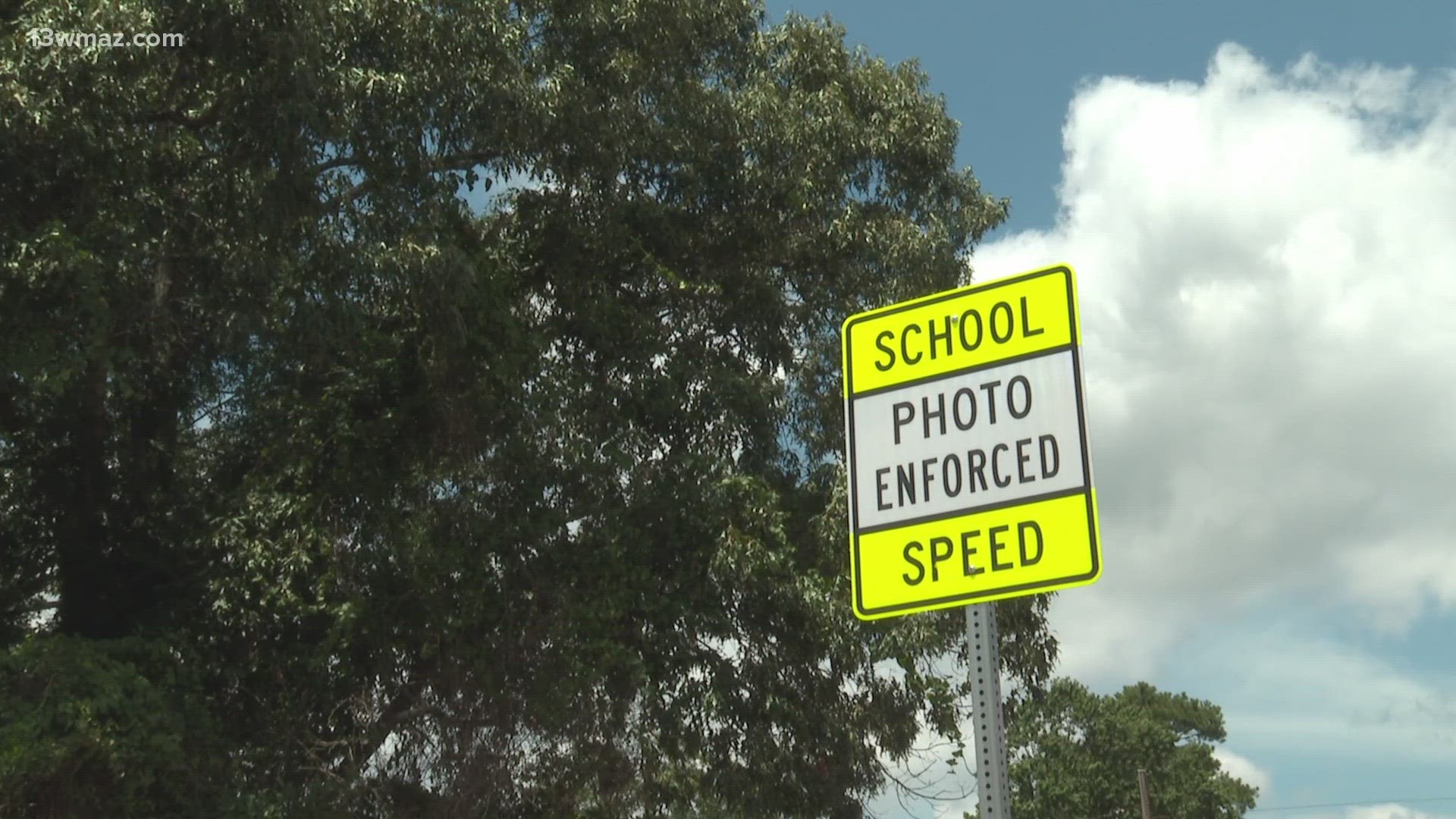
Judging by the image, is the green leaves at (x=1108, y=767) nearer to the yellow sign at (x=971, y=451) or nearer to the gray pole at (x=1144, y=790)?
the gray pole at (x=1144, y=790)

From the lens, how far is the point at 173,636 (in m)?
12.5

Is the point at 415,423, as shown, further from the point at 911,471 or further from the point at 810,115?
the point at 911,471

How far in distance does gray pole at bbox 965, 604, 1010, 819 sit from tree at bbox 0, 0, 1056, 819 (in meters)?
8.67

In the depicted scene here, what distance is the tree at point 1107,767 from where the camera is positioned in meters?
58.2

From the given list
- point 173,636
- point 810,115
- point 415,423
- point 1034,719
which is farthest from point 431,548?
point 1034,719

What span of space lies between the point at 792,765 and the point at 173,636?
5467 millimetres

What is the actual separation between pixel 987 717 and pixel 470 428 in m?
10.2

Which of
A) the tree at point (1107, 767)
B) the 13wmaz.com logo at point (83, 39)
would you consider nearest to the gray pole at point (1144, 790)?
the tree at point (1107, 767)

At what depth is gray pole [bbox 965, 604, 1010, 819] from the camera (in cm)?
321

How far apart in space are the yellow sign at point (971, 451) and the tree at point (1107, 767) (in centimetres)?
5479

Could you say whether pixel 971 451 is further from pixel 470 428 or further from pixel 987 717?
pixel 470 428

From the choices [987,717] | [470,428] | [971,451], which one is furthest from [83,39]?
[987,717]

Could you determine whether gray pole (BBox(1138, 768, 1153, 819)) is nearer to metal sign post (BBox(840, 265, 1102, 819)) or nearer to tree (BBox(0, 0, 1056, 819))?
tree (BBox(0, 0, 1056, 819))

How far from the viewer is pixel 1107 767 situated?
194 ft
